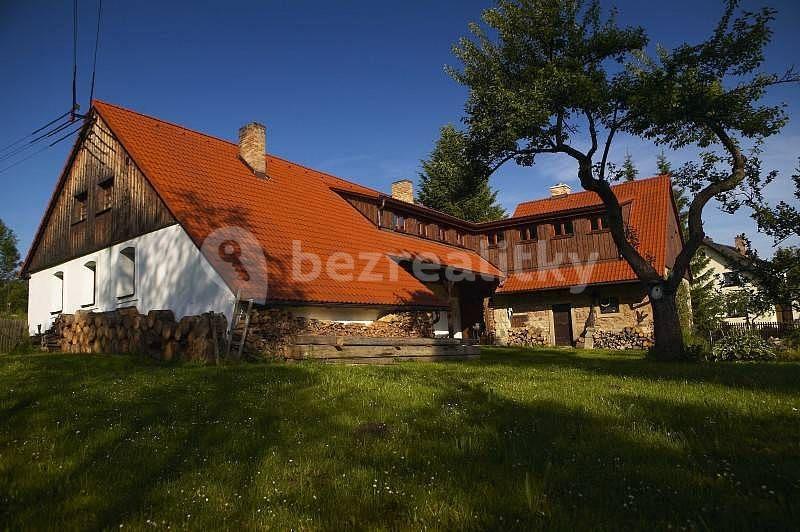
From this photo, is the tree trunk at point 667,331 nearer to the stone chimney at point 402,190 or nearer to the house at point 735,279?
the house at point 735,279

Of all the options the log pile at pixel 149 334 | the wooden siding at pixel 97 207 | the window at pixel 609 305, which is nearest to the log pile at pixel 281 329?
the log pile at pixel 149 334

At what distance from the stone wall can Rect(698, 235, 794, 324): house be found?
3.58m

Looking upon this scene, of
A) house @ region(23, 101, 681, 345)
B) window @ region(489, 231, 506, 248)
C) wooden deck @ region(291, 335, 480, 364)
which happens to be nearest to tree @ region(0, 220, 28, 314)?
house @ region(23, 101, 681, 345)

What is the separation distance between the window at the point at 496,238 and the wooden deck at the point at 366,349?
50.2 ft

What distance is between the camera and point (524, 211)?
3175 centimetres

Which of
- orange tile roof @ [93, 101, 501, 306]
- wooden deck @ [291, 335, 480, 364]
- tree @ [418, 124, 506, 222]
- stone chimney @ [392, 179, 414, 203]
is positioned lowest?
wooden deck @ [291, 335, 480, 364]

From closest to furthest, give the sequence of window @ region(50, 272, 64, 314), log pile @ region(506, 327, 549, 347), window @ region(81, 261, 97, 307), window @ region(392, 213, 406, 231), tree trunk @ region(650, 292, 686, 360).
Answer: tree trunk @ region(650, 292, 686, 360), window @ region(81, 261, 97, 307), window @ region(50, 272, 64, 314), window @ region(392, 213, 406, 231), log pile @ region(506, 327, 549, 347)

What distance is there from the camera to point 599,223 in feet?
85.8

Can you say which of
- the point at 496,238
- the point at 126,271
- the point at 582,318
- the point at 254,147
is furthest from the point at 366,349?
the point at 496,238

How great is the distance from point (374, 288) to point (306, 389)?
9.99m

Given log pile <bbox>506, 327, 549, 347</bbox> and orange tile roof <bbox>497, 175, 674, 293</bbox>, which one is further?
log pile <bbox>506, 327, 549, 347</bbox>

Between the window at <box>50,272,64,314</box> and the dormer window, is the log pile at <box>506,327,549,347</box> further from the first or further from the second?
the window at <box>50,272,64,314</box>

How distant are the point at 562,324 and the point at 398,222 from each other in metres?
9.39

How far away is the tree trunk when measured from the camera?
14.3m
